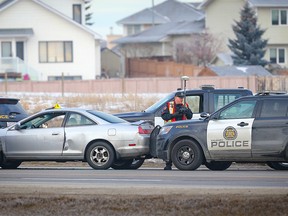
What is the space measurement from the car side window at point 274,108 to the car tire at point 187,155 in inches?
62.3

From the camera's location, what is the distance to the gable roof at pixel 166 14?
10569 centimetres

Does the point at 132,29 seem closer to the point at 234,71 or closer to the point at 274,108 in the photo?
the point at 234,71

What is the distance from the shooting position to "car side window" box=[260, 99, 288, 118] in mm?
18953

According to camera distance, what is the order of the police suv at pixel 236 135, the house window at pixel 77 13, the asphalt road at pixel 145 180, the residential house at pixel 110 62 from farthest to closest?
1. the residential house at pixel 110 62
2. the house window at pixel 77 13
3. the police suv at pixel 236 135
4. the asphalt road at pixel 145 180

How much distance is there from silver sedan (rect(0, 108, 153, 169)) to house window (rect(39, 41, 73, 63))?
45.5 m

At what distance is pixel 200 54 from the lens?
7756 centimetres

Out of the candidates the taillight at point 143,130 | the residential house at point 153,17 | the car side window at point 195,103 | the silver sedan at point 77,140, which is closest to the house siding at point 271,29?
the residential house at point 153,17

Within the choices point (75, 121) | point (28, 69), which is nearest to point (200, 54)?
point (28, 69)

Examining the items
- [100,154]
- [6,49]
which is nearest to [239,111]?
[100,154]

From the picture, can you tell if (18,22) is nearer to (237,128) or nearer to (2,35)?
(2,35)

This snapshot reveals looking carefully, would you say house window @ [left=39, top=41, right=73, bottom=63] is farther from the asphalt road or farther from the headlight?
the asphalt road

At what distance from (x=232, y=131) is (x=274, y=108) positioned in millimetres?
987

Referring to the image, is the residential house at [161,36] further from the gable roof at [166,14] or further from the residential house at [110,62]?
the residential house at [110,62]

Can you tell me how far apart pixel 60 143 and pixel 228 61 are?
5018cm
